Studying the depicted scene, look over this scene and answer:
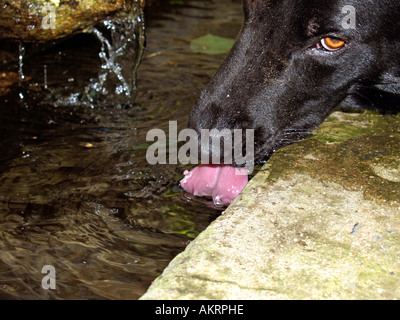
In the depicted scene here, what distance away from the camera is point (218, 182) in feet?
9.24

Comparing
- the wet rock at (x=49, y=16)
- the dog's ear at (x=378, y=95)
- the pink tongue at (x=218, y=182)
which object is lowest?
the pink tongue at (x=218, y=182)

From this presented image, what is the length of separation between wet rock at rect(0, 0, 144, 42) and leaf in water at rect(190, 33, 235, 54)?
5.62 feet

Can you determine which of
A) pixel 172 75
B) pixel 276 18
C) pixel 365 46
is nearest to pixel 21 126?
pixel 172 75

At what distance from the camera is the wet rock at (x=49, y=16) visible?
3.39 meters

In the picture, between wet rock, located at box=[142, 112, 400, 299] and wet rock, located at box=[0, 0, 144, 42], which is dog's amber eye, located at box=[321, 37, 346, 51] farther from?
wet rock, located at box=[0, 0, 144, 42]

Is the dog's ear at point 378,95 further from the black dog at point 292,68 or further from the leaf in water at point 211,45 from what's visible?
the leaf in water at point 211,45

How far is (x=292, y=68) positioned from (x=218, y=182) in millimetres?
682

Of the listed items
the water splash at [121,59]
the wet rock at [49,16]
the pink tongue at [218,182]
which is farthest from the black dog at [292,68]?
the water splash at [121,59]

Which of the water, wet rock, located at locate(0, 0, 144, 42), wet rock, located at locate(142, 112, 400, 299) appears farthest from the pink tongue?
wet rock, located at locate(0, 0, 144, 42)

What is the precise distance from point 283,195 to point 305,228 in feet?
0.87

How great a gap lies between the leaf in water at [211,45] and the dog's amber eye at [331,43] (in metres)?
2.72

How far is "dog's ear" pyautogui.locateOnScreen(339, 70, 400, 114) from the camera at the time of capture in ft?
9.82

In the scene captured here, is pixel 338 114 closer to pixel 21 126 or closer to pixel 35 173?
pixel 35 173
